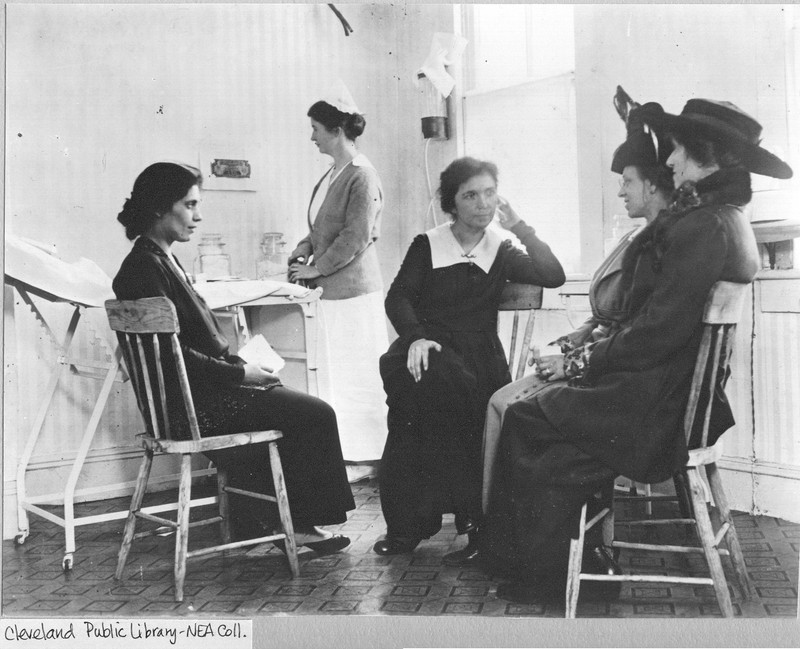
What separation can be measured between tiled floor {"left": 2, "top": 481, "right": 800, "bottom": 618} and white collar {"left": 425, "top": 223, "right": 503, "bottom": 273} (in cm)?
93

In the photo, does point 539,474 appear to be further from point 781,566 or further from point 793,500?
point 793,500

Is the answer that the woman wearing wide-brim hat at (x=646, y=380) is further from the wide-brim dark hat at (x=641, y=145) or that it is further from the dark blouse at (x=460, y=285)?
the dark blouse at (x=460, y=285)

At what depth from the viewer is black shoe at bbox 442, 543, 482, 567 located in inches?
98.0

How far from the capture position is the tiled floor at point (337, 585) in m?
2.20

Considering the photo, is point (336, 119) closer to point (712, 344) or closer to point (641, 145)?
point (641, 145)

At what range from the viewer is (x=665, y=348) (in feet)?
6.79

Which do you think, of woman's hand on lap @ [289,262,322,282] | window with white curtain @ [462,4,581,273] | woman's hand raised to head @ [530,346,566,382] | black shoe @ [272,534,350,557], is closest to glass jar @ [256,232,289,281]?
woman's hand on lap @ [289,262,322,282]

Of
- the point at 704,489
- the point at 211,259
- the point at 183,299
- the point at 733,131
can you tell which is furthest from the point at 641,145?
the point at 211,259

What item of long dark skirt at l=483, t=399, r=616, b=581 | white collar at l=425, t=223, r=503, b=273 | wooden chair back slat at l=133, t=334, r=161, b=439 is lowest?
long dark skirt at l=483, t=399, r=616, b=581

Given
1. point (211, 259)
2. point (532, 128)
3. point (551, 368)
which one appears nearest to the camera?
point (551, 368)

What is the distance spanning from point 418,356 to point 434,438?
0.89 feet

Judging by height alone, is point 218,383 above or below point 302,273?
below

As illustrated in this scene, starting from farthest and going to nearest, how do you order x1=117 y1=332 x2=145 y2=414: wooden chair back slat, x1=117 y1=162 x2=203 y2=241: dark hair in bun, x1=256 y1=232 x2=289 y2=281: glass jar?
x1=256 y1=232 x2=289 y2=281: glass jar → x1=117 y1=162 x2=203 y2=241: dark hair in bun → x1=117 y1=332 x2=145 y2=414: wooden chair back slat

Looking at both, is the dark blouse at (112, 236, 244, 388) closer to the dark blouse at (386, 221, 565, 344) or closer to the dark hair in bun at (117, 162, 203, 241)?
the dark hair in bun at (117, 162, 203, 241)
